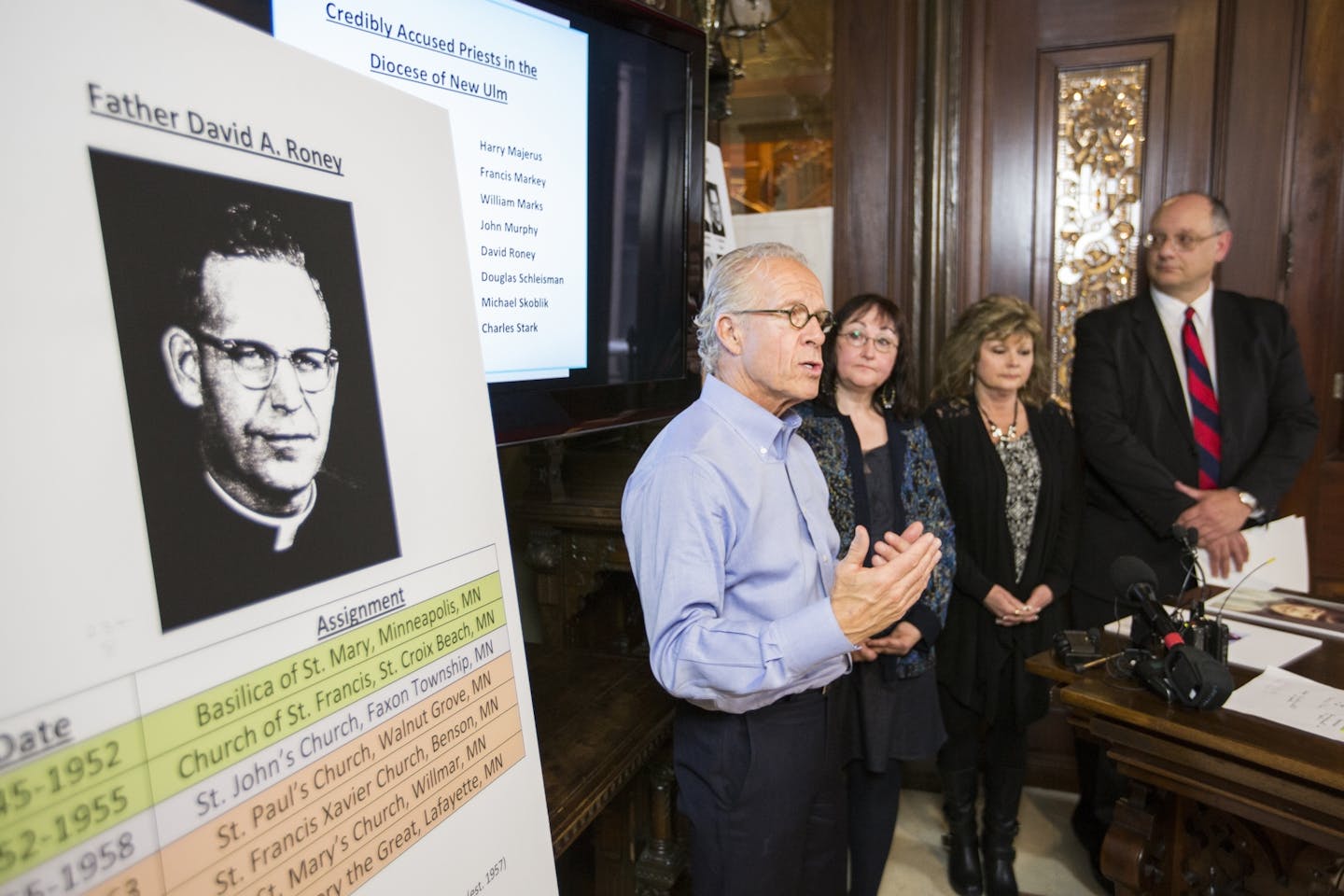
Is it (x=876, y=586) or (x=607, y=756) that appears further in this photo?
(x=607, y=756)

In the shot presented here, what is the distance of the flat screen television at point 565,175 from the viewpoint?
1293mm

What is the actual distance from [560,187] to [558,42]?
9.8 inches

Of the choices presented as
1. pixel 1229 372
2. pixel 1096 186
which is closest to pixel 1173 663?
pixel 1229 372

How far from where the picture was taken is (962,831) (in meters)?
2.42

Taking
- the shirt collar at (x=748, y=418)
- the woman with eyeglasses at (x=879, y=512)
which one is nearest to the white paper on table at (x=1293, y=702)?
the woman with eyeglasses at (x=879, y=512)

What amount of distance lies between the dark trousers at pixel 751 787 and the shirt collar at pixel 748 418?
0.43 metres

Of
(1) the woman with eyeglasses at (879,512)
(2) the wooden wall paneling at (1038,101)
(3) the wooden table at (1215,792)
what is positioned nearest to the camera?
(3) the wooden table at (1215,792)

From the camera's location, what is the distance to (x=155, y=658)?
0.53m

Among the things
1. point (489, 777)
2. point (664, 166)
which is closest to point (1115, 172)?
point (664, 166)

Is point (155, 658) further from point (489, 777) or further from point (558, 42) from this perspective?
point (558, 42)

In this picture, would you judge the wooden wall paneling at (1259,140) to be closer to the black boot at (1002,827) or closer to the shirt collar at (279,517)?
the black boot at (1002,827)

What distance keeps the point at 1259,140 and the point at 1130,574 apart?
1.87 meters

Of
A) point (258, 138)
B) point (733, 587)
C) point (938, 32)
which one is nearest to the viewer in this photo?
point (258, 138)

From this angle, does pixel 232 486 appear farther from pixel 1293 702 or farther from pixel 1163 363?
pixel 1163 363
